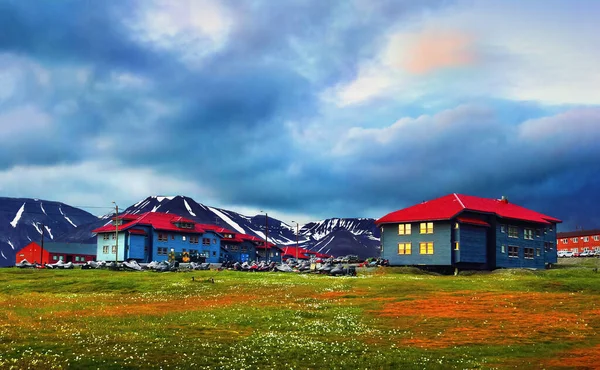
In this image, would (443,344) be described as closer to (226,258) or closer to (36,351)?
(36,351)

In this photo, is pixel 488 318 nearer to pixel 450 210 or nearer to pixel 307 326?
pixel 307 326

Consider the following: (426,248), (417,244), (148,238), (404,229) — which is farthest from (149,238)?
(426,248)

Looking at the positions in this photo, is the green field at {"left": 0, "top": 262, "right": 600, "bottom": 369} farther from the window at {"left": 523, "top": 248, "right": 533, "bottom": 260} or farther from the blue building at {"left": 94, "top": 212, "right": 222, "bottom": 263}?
the blue building at {"left": 94, "top": 212, "right": 222, "bottom": 263}

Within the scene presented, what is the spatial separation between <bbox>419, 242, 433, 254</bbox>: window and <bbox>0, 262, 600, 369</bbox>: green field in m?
35.0

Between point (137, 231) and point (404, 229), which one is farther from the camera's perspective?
point (137, 231)

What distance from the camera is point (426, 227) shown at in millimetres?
104125

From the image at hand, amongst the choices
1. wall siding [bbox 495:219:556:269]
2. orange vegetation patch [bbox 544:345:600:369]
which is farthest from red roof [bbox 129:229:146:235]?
orange vegetation patch [bbox 544:345:600:369]

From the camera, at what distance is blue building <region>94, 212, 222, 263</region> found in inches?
5979

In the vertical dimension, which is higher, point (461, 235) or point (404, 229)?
point (404, 229)

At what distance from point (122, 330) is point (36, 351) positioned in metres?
8.24

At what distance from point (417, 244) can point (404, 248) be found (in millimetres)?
2886

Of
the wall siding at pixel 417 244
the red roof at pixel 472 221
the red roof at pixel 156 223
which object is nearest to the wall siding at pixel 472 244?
the red roof at pixel 472 221

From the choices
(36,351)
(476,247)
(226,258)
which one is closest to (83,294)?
(36,351)

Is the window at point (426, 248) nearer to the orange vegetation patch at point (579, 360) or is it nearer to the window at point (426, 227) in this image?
the window at point (426, 227)
